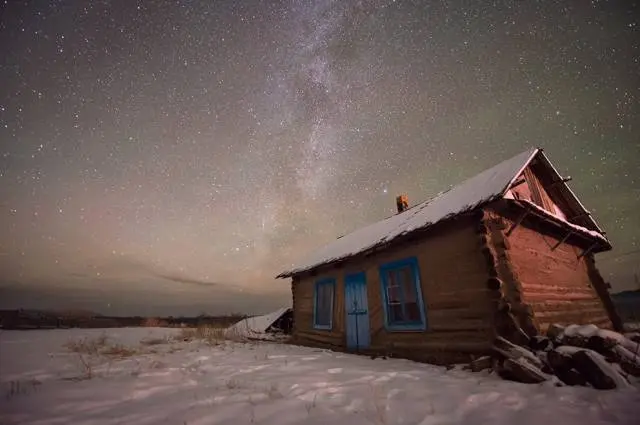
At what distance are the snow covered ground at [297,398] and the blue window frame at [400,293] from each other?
2712mm

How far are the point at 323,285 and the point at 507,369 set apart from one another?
8030 millimetres

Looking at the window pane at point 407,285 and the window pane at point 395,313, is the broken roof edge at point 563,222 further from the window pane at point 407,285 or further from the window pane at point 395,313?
the window pane at point 395,313

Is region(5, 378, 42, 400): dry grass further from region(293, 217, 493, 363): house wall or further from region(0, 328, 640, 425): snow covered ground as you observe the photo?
region(293, 217, 493, 363): house wall

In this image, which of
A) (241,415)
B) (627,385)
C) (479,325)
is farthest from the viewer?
(479,325)

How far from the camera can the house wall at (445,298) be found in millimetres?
7109

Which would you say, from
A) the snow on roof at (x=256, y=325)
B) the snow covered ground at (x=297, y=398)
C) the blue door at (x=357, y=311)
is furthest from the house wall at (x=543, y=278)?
the snow on roof at (x=256, y=325)

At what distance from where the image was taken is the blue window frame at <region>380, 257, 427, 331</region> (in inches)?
346

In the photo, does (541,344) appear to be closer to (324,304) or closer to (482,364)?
(482,364)

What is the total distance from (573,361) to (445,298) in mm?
3115

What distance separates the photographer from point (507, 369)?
201 inches

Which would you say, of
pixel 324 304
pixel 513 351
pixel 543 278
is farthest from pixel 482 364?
pixel 324 304

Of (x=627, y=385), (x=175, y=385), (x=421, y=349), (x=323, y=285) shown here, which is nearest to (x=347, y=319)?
(x=323, y=285)

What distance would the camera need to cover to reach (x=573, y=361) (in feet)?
15.6

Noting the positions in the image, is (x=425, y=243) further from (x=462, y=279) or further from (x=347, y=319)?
(x=347, y=319)
